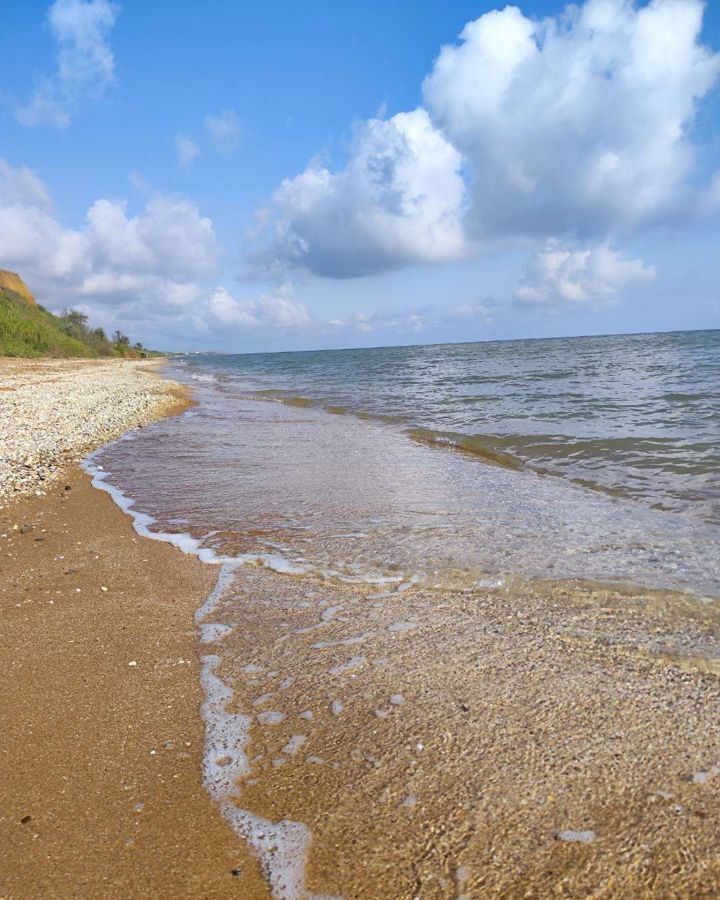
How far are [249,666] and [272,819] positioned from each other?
1210 millimetres

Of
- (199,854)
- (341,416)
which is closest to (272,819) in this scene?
(199,854)

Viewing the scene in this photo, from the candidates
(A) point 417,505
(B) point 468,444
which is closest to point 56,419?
(B) point 468,444

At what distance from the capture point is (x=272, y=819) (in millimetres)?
2211

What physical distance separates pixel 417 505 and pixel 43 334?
4677cm

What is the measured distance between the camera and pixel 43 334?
45000 mm

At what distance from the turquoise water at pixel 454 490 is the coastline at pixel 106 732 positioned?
3.97ft

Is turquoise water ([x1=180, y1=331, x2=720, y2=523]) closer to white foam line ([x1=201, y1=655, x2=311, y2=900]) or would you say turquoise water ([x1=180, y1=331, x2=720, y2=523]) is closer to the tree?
white foam line ([x1=201, y1=655, x2=311, y2=900])

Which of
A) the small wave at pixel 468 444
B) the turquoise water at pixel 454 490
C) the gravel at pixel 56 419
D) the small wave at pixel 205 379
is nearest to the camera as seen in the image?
the turquoise water at pixel 454 490

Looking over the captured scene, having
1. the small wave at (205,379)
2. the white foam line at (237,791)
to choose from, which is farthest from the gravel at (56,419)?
the small wave at (205,379)

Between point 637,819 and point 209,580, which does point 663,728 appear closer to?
point 637,819

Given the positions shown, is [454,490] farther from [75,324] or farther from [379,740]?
[75,324]

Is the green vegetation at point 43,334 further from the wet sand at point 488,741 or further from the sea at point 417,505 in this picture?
the wet sand at point 488,741

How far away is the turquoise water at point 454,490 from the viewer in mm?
4969

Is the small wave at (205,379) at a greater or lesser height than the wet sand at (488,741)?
greater
